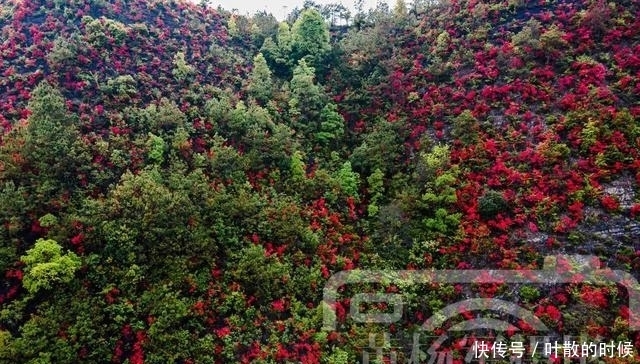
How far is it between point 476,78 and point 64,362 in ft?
101

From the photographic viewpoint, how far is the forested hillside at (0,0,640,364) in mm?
21469

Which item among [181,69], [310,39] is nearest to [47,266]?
[181,69]

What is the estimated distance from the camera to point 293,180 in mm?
30188

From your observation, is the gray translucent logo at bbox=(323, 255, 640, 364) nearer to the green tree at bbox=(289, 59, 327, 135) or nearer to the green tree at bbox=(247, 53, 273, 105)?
the green tree at bbox=(289, 59, 327, 135)

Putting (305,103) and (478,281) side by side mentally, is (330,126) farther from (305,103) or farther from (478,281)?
(478,281)

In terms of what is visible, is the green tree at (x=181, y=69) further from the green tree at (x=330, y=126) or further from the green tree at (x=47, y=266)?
the green tree at (x=47, y=266)

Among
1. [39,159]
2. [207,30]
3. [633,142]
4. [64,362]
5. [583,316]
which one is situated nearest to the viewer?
[64,362]

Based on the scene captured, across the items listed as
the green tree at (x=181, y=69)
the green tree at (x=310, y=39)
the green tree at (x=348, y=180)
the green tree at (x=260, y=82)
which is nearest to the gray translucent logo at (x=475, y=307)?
the green tree at (x=348, y=180)

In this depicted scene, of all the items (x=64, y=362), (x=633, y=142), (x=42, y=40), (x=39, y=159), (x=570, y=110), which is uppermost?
(x=42, y=40)

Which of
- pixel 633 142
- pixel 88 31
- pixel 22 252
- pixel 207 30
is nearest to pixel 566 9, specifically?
pixel 633 142

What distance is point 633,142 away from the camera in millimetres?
25766

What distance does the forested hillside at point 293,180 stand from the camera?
21469mm

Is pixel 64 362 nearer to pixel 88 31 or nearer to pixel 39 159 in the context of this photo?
pixel 39 159

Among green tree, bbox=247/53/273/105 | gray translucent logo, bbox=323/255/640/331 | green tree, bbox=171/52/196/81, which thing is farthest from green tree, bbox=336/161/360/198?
green tree, bbox=171/52/196/81
